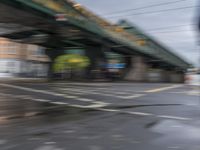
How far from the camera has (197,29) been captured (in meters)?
5.24

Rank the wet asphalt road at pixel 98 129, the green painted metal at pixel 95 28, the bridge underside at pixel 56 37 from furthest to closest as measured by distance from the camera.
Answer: the bridge underside at pixel 56 37 → the green painted metal at pixel 95 28 → the wet asphalt road at pixel 98 129

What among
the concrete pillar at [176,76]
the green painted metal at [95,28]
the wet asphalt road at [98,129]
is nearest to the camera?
the wet asphalt road at [98,129]

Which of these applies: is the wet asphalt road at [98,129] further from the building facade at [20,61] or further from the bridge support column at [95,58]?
the building facade at [20,61]

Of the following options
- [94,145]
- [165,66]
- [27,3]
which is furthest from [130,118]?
[165,66]

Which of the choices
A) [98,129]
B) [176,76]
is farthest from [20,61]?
[98,129]

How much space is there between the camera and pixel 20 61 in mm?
59031

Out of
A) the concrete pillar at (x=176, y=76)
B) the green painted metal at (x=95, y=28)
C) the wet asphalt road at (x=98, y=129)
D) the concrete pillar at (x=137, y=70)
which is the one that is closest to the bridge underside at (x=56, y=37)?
the concrete pillar at (x=137, y=70)

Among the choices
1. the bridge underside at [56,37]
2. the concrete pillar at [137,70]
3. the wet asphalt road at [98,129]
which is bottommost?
the wet asphalt road at [98,129]

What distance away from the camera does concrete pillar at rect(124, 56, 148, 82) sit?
42.9 meters

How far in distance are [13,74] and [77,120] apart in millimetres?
50714

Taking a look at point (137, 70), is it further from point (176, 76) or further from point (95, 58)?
point (176, 76)

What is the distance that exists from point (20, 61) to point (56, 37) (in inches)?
1002

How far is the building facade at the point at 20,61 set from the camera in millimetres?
57656

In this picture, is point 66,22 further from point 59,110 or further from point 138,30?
point 59,110
